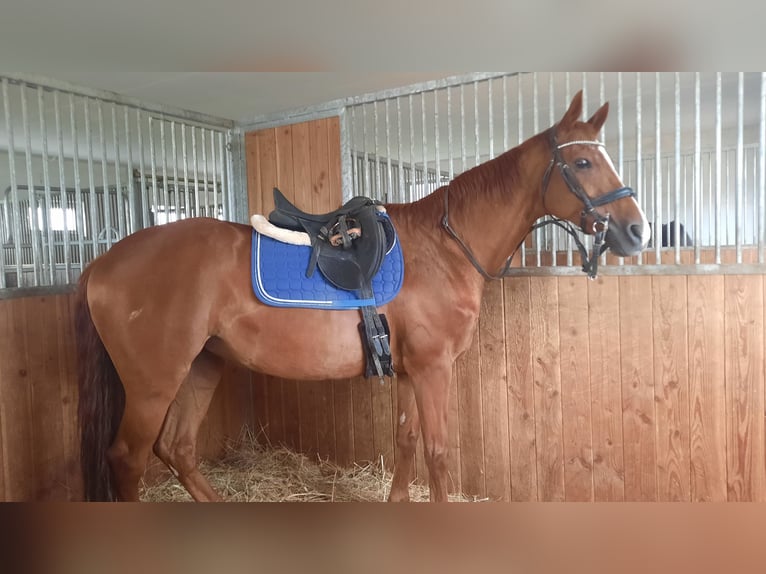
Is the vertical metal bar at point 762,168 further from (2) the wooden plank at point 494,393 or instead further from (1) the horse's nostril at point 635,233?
(2) the wooden plank at point 494,393

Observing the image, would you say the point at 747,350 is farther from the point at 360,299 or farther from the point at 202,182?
the point at 202,182

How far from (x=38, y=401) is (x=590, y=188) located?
6.39 ft

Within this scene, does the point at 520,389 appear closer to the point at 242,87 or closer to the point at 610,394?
the point at 610,394

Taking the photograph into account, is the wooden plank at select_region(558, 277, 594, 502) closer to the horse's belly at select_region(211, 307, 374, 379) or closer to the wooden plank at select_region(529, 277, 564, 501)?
the wooden plank at select_region(529, 277, 564, 501)

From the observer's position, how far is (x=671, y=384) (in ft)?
5.39

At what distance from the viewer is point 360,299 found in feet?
4.53

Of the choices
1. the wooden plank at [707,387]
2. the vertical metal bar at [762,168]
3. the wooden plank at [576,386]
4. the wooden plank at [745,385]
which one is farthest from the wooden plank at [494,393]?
the vertical metal bar at [762,168]

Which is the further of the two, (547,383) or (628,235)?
(547,383)

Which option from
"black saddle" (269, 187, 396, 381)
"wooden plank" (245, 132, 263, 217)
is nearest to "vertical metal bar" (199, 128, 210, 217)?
"wooden plank" (245, 132, 263, 217)

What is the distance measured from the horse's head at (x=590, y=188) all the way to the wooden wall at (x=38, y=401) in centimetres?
175

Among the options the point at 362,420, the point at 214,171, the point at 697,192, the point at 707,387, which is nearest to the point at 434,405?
the point at 362,420

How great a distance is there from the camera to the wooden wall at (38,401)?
149 centimetres

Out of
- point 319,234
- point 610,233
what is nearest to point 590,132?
point 610,233

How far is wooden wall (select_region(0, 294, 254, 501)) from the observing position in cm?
149
